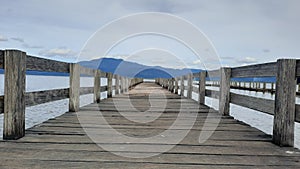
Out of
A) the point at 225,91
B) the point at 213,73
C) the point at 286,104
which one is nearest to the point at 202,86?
the point at 213,73

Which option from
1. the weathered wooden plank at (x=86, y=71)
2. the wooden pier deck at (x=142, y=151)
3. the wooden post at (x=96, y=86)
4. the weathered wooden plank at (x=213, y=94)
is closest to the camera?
the wooden pier deck at (x=142, y=151)

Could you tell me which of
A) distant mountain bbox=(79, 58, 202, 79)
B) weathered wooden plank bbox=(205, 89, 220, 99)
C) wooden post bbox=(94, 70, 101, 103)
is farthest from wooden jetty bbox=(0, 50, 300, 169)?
wooden post bbox=(94, 70, 101, 103)

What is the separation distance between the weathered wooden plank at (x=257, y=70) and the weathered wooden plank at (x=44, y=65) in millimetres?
2927

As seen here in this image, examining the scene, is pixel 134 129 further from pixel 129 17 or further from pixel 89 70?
pixel 129 17

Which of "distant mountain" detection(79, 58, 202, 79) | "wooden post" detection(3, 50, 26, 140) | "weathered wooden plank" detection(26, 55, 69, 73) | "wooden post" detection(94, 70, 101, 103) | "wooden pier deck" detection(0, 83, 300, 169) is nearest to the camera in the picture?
"wooden pier deck" detection(0, 83, 300, 169)

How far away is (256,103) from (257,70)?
460mm

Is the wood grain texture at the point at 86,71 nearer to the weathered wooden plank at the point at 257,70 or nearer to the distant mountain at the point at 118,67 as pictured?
the distant mountain at the point at 118,67

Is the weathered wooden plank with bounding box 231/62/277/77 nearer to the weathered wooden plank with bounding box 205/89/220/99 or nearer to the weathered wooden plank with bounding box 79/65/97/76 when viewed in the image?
the weathered wooden plank with bounding box 205/89/220/99

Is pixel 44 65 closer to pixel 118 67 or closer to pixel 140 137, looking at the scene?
pixel 140 137

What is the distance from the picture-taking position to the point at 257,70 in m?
3.98

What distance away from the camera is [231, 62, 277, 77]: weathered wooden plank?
348 cm

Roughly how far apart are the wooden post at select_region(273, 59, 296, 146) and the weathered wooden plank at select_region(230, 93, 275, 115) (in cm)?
32

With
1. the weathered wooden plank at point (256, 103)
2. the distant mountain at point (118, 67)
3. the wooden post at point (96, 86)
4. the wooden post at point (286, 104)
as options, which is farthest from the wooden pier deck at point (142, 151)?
the wooden post at point (96, 86)

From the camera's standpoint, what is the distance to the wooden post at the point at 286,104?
3.06m
